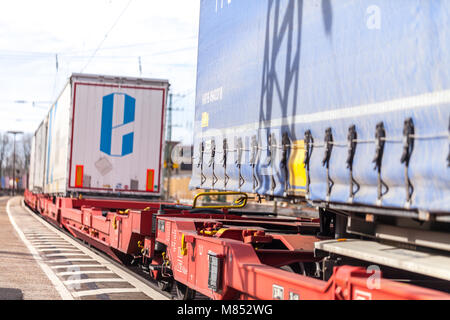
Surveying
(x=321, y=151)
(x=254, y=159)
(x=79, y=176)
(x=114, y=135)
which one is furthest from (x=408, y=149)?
(x=79, y=176)

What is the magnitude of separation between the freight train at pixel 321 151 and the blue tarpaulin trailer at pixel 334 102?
0.01 m

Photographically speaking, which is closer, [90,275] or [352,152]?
[352,152]

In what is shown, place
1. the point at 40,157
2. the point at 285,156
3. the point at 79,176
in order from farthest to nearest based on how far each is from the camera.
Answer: the point at 40,157
the point at 79,176
the point at 285,156

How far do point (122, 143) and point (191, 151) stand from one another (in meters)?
8.18

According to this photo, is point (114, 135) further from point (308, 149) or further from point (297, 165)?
point (308, 149)

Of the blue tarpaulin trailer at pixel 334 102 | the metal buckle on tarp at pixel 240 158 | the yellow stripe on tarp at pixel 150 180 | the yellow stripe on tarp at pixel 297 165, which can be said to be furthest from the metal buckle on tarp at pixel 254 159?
the yellow stripe on tarp at pixel 150 180

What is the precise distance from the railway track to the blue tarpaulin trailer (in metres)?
2.68

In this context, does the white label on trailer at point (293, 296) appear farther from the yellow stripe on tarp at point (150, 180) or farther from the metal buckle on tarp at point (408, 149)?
the yellow stripe on tarp at point (150, 180)

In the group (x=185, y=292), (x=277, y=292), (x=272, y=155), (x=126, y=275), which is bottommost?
(x=126, y=275)

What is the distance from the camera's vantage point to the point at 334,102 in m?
4.86

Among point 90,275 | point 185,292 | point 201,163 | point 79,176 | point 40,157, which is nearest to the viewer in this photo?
point 201,163

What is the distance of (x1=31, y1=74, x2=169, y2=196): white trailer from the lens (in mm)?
16250

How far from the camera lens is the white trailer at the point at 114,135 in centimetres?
1625

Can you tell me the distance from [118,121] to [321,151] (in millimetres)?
11855
